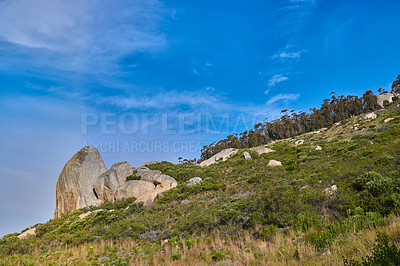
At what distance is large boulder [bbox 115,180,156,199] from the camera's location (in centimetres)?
2382

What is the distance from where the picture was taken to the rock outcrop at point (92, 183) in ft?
81.1

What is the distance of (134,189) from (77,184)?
8922 mm

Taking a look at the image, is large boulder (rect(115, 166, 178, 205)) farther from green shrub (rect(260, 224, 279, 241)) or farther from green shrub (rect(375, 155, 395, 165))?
green shrub (rect(375, 155, 395, 165))

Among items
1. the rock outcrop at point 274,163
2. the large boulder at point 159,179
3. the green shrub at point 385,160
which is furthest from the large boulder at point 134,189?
the green shrub at point 385,160

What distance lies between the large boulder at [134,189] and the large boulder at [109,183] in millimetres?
2014

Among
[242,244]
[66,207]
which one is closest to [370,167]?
[242,244]

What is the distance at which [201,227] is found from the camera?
448 inches

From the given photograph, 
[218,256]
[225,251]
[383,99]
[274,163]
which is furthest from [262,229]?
[383,99]

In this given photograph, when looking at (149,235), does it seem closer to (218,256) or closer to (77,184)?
(218,256)

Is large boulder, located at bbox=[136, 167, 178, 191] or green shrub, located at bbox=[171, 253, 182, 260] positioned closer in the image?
green shrub, located at bbox=[171, 253, 182, 260]

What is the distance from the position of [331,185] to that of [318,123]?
6293 cm

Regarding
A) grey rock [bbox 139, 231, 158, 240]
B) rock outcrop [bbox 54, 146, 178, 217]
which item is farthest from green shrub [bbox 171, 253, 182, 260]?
rock outcrop [bbox 54, 146, 178, 217]

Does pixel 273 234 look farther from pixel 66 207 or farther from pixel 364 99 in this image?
pixel 364 99

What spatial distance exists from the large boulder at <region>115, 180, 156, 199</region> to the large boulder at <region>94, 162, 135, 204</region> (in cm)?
201
